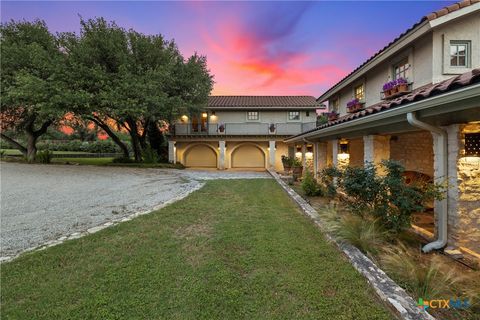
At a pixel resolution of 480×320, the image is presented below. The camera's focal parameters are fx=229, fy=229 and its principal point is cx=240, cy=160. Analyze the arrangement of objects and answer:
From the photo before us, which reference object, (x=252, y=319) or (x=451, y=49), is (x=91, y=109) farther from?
(x=451, y=49)

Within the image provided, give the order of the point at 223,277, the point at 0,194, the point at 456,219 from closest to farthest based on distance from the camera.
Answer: the point at 223,277
the point at 456,219
the point at 0,194

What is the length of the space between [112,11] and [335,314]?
20.8 metres

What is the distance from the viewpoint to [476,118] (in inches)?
135

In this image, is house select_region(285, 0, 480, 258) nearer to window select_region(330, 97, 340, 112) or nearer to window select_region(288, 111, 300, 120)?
window select_region(330, 97, 340, 112)

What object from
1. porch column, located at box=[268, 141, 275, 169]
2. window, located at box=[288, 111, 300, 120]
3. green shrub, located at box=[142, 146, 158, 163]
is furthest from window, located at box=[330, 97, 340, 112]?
green shrub, located at box=[142, 146, 158, 163]

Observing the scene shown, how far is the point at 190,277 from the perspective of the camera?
302cm

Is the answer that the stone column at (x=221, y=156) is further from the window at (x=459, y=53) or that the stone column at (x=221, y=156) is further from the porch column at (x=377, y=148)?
the window at (x=459, y=53)

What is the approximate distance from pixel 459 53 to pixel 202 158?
1822 cm

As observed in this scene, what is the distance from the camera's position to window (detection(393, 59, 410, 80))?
301 inches

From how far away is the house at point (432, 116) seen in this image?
3.50 meters

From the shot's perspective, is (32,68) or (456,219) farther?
(32,68)

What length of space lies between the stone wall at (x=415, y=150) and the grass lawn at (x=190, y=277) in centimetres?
431

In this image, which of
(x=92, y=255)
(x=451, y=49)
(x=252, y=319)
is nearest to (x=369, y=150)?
(x=451, y=49)

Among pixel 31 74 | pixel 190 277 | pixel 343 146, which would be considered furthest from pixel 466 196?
pixel 31 74
